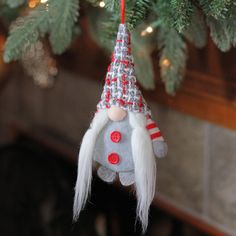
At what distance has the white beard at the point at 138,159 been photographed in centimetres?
61

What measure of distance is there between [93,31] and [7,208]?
0.59 m

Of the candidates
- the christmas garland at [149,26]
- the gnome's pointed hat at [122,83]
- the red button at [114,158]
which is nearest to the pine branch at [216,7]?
the christmas garland at [149,26]

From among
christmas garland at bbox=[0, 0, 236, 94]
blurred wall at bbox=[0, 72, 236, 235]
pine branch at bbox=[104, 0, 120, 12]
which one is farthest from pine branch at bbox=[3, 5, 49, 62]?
blurred wall at bbox=[0, 72, 236, 235]

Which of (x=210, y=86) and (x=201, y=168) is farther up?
(x=210, y=86)

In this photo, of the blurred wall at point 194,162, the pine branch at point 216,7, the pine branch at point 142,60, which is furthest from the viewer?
the blurred wall at point 194,162

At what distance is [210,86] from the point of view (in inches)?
40.2

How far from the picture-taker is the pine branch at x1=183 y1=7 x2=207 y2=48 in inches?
28.2

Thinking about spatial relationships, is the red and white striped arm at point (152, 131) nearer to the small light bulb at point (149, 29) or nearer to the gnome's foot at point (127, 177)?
the gnome's foot at point (127, 177)

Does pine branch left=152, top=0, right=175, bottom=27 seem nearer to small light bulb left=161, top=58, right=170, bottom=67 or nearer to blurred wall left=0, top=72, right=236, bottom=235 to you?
small light bulb left=161, top=58, right=170, bottom=67

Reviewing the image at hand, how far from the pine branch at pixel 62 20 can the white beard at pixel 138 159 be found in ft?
0.57

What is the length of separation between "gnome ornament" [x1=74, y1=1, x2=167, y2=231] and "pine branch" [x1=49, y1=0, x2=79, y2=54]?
13 centimetres

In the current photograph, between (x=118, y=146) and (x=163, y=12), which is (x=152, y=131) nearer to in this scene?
(x=118, y=146)

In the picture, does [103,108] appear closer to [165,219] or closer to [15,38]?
[15,38]

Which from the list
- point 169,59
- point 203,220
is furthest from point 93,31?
point 203,220
